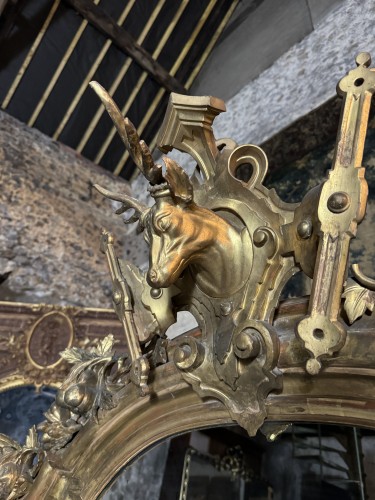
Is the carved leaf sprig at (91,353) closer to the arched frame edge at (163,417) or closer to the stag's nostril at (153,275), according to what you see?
the arched frame edge at (163,417)

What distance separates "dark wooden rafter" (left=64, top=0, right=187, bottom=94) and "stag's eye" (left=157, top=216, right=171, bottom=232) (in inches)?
99.2

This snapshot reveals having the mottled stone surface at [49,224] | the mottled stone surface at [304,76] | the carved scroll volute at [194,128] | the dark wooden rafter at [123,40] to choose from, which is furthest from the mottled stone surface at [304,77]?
the carved scroll volute at [194,128]

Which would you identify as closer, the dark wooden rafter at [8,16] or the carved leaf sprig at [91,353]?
the carved leaf sprig at [91,353]

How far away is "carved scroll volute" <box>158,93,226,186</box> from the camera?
0.72m

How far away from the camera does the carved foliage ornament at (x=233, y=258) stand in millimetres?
537

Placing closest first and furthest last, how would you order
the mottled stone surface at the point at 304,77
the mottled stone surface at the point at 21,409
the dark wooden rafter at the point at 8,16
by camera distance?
the mottled stone surface at the point at 21,409, the mottled stone surface at the point at 304,77, the dark wooden rafter at the point at 8,16

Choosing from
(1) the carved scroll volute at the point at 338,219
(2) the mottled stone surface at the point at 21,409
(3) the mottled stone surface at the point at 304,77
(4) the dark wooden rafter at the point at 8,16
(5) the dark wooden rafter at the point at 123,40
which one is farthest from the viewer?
(5) the dark wooden rafter at the point at 123,40

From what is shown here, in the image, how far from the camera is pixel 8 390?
1.87 meters

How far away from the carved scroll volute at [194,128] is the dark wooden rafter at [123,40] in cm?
231

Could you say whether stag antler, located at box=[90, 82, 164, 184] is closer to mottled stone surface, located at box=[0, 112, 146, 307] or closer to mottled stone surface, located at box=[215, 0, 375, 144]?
mottled stone surface, located at box=[215, 0, 375, 144]

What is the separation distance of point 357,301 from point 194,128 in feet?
1.23

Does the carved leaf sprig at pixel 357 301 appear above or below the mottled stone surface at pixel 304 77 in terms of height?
below

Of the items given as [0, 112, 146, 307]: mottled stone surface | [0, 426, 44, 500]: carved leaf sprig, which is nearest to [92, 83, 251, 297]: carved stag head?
[0, 426, 44, 500]: carved leaf sprig

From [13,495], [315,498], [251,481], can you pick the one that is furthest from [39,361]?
[315,498]
